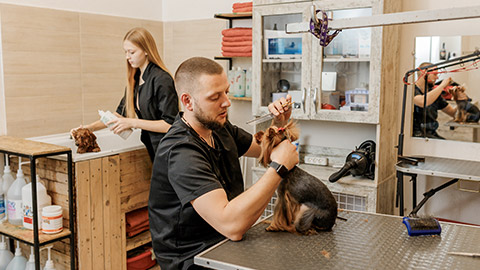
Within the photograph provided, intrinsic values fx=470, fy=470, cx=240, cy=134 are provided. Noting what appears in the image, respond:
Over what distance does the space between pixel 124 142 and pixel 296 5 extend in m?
1.68

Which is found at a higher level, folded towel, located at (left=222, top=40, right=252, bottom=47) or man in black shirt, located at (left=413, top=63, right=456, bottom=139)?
folded towel, located at (left=222, top=40, right=252, bottom=47)

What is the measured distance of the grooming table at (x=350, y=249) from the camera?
1532mm

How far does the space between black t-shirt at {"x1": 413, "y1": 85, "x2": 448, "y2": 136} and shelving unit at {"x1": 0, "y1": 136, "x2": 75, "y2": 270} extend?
2268 millimetres

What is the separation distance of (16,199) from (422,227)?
2.25 meters

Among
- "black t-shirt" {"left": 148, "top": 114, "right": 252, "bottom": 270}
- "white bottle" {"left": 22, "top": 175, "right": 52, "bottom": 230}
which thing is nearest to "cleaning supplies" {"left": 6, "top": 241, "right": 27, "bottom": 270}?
"white bottle" {"left": 22, "top": 175, "right": 52, "bottom": 230}

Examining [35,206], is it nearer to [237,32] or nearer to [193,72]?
[193,72]

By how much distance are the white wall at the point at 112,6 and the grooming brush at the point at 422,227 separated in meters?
2.95

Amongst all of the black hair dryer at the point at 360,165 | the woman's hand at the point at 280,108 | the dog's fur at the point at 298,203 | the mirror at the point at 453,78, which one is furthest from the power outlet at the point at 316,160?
the dog's fur at the point at 298,203

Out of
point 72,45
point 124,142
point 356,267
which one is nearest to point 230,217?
point 356,267

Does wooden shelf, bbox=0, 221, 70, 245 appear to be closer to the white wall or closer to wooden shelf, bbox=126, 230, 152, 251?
wooden shelf, bbox=126, 230, 152, 251

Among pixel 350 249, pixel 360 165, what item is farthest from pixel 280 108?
pixel 360 165

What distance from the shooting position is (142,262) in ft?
10.6

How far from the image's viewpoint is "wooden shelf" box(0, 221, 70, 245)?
103 inches

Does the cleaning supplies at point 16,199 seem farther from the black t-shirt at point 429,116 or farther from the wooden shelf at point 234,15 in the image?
the black t-shirt at point 429,116
